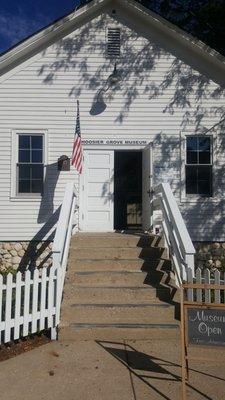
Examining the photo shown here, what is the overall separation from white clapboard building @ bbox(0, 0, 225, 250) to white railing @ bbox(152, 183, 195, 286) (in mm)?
2488

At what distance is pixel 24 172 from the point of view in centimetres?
1191

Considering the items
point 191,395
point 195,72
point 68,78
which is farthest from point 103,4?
point 191,395

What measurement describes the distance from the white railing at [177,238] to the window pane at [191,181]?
7.98ft

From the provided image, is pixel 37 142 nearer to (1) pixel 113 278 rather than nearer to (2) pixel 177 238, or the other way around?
(1) pixel 113 278

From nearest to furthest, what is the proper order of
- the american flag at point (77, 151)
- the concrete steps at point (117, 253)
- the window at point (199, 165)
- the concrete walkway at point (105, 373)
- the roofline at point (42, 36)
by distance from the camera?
the concrete walkway at point (105, 373), the concrete steps at point (117, 253), the american flag at point (77, 151), the roofline at point (42, 36), the window at point (199, 165)

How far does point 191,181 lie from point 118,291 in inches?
210

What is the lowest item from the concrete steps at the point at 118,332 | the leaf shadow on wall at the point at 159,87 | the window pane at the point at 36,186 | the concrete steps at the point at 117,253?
the concrete steps at the point at 118,332

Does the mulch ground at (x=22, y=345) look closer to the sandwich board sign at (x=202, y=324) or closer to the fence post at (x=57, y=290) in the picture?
the fence post at (x=57, y=290)

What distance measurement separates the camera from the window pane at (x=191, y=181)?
1210cm

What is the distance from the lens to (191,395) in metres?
4.63

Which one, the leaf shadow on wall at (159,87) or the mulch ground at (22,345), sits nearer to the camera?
the mulch ground at (22,345)

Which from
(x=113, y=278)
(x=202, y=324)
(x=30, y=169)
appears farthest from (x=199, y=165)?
(x=202, y=324)

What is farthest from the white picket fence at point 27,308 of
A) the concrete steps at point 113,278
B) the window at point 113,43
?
the window at point 113,43

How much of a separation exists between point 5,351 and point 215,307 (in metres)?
3.10
